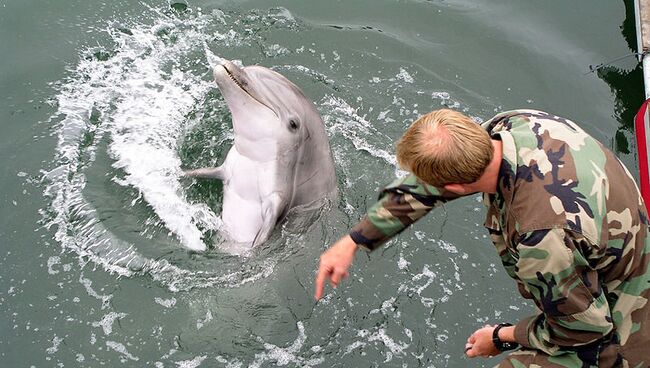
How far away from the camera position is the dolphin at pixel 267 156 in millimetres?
6426

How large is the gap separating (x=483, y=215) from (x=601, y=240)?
3555 mm

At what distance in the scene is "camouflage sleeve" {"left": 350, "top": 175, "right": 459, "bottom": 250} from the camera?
13.6ft

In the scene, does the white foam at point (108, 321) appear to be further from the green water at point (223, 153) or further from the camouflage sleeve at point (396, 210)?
the camouflage sleeve at point (396, 210)

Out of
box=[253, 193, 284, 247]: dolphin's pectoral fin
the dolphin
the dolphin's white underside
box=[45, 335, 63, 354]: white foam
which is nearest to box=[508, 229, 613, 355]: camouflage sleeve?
box=[253, 193, 284, 247]: dolphin's pectoral fin

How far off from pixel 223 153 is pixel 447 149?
4547mm

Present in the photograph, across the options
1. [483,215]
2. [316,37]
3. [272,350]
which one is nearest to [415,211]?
[272,350]

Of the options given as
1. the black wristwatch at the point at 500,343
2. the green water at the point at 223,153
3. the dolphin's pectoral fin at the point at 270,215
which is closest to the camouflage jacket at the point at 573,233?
the black wristwatch at the point at 500,343

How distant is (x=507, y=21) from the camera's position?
9.85 metres

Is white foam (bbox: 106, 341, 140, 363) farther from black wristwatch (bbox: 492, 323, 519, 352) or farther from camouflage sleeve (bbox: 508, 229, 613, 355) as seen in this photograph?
camouflage sleeve (bbox: 508, 229, 613, 355)

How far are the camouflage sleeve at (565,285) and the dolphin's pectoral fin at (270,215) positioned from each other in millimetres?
2975

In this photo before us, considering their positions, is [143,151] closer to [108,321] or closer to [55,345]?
[108,321]

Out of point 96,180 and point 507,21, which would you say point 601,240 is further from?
point 507,21

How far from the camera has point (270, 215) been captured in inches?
250

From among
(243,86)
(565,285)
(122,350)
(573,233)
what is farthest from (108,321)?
(573,233)
